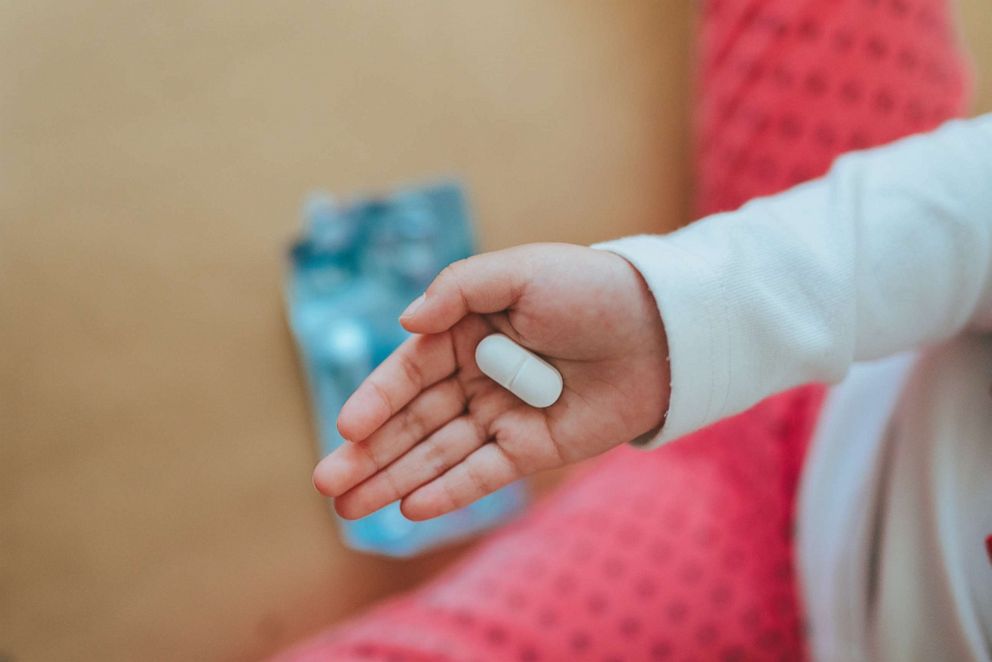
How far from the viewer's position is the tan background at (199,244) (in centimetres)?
76

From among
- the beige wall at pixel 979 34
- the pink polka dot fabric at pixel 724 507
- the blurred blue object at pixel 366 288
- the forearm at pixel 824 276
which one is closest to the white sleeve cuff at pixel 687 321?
the forearm at pixel 824 276

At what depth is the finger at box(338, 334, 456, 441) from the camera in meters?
0.44

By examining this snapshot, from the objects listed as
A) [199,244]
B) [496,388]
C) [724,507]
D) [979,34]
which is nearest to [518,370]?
[496,388]

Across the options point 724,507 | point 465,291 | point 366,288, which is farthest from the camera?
point 366,288

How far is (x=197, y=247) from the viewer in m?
0.81

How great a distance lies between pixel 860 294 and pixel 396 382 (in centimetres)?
30

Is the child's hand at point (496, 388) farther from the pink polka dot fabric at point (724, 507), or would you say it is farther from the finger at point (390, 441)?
the pink polka dot fabric at point (724, 507)

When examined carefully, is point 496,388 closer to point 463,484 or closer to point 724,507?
point 463,484

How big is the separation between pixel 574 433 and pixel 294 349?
1.52 feet

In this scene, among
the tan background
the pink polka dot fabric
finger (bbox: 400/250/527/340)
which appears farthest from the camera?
the tan background

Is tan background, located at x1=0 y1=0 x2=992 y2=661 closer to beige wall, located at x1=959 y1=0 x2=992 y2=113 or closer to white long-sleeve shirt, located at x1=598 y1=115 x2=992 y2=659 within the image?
beige wall, located at x1=959 y1=0 x2=992 y2=113

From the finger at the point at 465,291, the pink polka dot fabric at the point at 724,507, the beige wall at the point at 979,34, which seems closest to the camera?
the finger at the point at 465,291

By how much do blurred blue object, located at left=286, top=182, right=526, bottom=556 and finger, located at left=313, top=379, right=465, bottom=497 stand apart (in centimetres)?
37

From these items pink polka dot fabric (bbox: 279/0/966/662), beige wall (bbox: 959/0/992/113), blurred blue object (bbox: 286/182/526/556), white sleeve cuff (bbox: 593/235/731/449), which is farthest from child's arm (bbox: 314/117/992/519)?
beige wall (bbox: 959/0/992/113)
